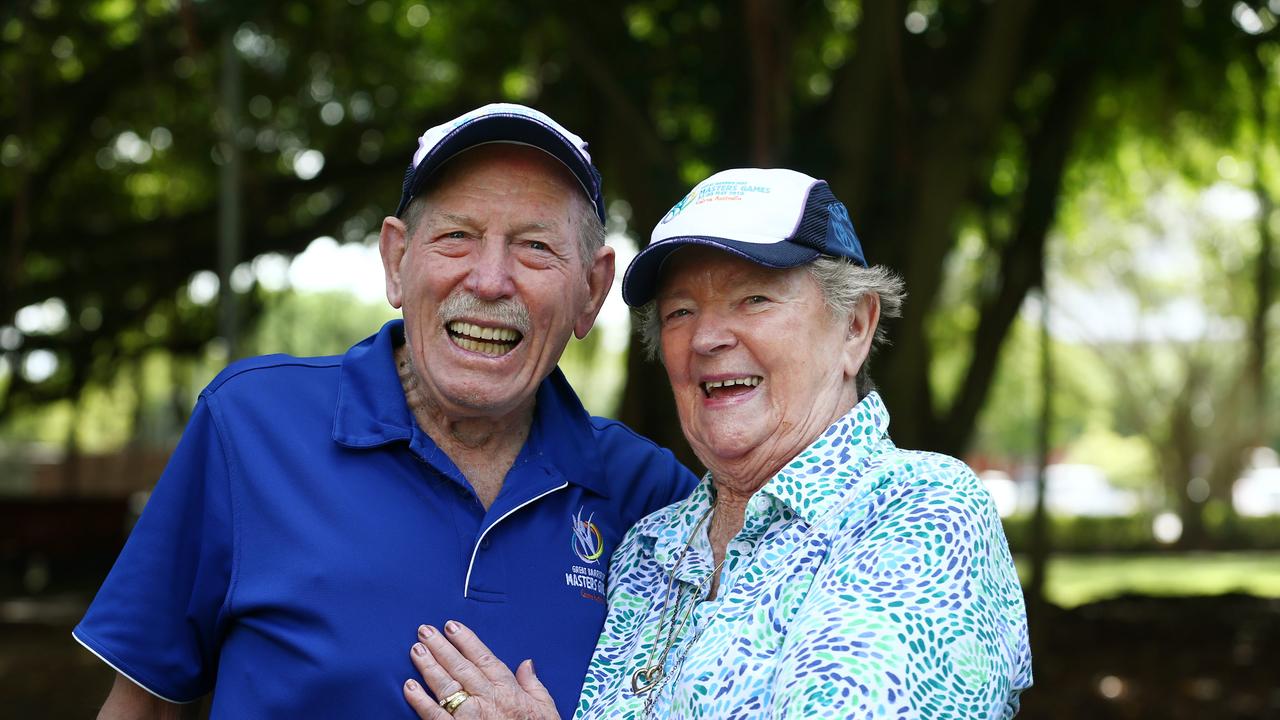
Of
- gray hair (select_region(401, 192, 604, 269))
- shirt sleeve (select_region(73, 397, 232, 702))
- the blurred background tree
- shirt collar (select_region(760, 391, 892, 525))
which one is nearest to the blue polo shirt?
shirt sleeve (select_region(73, 397, 232, 702))

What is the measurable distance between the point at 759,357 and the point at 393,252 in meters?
0.85

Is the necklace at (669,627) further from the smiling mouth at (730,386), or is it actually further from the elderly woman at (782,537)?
the smiling mouth at (730,386)

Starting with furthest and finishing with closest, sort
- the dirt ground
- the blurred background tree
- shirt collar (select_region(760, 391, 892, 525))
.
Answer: the dirt ground
the blurred background tree
shirt collar (select_region(760, 391, 892, 525))

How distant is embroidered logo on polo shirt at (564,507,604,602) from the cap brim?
0.49 meters

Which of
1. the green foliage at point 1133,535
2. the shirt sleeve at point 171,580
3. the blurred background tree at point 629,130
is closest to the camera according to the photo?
the shirt sleeve at point 171,580

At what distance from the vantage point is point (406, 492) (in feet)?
7.36

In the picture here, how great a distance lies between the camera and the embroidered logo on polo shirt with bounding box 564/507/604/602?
92.4 inches

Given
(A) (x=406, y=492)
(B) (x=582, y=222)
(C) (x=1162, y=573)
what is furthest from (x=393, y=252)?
(C) (x=1162, y=573)

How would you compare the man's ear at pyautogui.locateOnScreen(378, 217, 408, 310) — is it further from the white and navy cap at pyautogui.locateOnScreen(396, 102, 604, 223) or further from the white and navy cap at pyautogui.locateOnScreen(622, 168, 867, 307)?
the white and navy cap at pyautogui.locateOnScreen(622, 168, 867, 307)

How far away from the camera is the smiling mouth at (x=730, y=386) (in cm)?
214

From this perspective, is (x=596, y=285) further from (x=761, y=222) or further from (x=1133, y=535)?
(x=1133, y=535)

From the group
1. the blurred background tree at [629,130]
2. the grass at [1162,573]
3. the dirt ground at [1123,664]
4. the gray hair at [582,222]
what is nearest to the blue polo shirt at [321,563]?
the gray hair at [582,222]

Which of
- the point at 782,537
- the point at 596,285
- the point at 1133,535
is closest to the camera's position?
the point at 782,537

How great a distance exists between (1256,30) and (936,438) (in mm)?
2925
